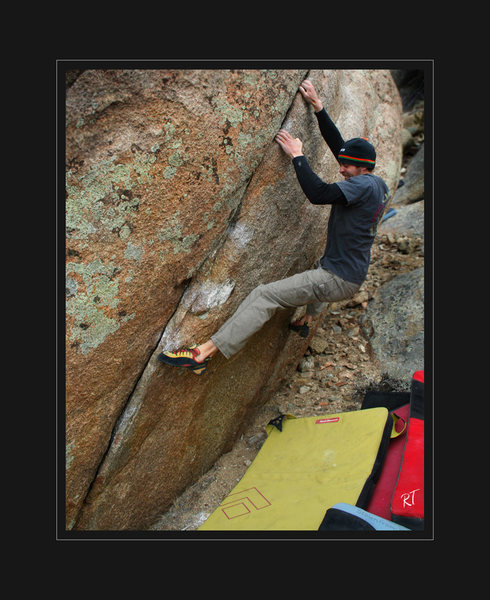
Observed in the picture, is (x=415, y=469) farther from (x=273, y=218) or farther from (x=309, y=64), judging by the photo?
(x=309, y=64)

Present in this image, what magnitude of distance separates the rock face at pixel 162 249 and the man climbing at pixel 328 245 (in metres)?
0.15

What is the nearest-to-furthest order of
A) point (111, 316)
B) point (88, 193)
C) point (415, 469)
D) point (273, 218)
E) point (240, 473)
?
point (88, 193)
point (111, 316)
point (415, 469)
point (273, 218)
point (240, 473)

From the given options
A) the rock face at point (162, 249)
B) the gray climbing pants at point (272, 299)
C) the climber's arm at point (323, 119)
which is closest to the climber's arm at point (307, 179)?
the rock face at point (162, 249)

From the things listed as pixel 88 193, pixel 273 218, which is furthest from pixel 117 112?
pixel 273 218

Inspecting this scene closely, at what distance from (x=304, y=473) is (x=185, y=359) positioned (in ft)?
5.73

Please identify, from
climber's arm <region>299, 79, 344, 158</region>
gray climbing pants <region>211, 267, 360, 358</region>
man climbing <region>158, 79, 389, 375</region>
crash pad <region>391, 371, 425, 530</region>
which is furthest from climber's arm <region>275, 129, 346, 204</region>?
crash pad <region>391, 371, 425, 530</region>

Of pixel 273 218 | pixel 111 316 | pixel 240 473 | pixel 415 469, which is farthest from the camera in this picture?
pixel 240 473

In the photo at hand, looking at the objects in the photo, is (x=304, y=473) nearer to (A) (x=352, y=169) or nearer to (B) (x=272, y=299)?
(B) (x=272, y=299)

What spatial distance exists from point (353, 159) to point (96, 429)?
3.38m

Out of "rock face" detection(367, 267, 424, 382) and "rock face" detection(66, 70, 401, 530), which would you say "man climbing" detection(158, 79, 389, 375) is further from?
"rock face" detection(367, 267, 424, 382)

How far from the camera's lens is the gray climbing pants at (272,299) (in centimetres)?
409

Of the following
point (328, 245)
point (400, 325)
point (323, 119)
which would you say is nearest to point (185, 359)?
point (328, 245)

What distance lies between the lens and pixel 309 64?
10.6ft

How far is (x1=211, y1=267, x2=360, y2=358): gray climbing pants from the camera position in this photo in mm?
4094
